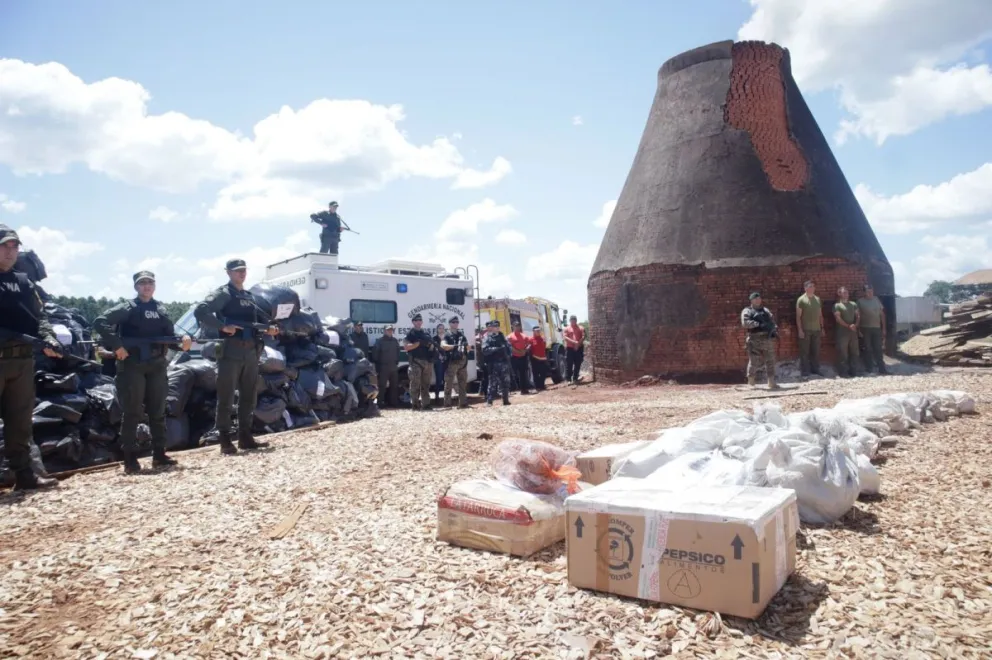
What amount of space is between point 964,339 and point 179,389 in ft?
56.6

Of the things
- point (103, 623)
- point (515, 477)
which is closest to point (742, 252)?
point (515, 477)

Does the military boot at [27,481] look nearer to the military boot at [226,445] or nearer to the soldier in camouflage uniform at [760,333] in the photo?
the military boot at [226,445]

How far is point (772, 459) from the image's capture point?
157 inches

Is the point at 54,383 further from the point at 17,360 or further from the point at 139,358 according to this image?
the point at 17,360

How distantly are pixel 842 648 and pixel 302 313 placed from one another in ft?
30.6

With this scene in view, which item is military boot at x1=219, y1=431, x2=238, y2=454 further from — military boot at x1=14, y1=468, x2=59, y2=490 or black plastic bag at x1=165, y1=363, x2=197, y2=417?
military boot at x1=14, y1=468, x2=59, y2=490

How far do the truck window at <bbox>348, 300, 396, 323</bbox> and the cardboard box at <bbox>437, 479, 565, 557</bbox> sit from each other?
979 centimetres

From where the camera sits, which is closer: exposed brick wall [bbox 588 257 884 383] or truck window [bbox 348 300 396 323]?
truck window [bbox 348 300 396 323]

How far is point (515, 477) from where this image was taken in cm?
402

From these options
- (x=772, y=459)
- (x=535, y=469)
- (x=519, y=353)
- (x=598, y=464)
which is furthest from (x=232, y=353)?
(x=519, y=353)

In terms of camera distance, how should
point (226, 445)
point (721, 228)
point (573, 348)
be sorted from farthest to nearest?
point (573, 348), point (721, 228), point (226, 445)

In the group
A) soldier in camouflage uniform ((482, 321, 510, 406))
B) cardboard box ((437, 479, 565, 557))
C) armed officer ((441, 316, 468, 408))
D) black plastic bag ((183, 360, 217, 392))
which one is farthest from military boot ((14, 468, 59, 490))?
soldier in camouflage uniform ((482, 321, 510, 406))

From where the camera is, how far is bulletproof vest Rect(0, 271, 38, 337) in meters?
5.61

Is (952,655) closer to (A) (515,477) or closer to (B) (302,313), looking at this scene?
(A) (515,477)
